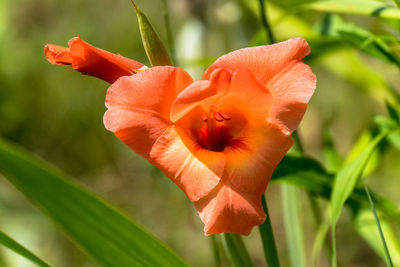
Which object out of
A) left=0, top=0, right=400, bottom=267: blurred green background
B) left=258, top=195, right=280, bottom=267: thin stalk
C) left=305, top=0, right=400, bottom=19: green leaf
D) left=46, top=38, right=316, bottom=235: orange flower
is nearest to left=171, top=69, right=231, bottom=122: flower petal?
left=46, top=38, right=316, bottom=235: orange flower

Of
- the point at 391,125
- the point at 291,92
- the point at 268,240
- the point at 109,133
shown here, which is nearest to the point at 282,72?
the point at 291,92

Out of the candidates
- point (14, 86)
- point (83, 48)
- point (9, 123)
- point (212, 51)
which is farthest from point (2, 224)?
point (83, 48)

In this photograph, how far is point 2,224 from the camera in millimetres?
1192

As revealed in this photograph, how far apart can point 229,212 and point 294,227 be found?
0.86ft

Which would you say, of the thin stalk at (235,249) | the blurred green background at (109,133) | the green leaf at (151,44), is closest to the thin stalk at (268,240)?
the thin stalk at (235,249)

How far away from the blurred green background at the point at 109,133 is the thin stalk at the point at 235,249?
846mm

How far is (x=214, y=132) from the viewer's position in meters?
0.38

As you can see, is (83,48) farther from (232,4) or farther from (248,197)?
(232,4)

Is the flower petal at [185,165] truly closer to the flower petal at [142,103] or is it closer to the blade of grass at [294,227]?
the flower petal at [142,103]

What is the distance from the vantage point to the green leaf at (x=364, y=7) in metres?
0.43

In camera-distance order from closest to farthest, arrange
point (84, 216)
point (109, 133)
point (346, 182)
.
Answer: point (84, 216) < point (346, 182) < point (109, 133)

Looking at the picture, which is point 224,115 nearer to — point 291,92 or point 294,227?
point 291,92

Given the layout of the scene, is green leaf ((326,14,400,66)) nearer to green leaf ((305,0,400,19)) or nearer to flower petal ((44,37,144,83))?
green leaf ((305,0,400,19))

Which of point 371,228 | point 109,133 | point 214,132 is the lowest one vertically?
point 109,133
